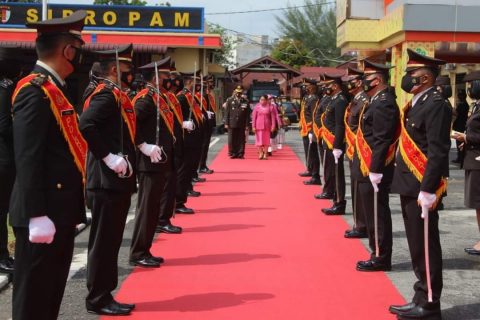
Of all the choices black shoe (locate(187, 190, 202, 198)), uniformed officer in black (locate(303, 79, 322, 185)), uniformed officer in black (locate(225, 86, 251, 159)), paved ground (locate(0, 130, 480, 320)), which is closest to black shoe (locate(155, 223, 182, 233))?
paved ground (locate(0, 130, 480, 320))

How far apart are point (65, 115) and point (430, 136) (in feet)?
8.40

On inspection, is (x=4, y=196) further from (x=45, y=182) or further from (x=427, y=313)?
(x=427, y=313)

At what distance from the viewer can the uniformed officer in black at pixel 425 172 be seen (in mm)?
4766

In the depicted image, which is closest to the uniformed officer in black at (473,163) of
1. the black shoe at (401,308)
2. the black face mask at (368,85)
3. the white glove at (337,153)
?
the black face mask at (368,85)

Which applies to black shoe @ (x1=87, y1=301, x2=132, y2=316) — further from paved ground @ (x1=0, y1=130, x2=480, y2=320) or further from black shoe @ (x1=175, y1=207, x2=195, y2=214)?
black shoe @ (x1=175, y1=207, x2=195, y2=214)

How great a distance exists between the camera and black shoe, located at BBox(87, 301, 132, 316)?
5.01 metres

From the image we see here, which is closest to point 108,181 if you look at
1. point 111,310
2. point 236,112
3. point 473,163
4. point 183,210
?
point 111,310

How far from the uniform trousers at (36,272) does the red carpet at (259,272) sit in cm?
138

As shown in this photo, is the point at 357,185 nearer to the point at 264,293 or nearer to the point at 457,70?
the point at 264,293

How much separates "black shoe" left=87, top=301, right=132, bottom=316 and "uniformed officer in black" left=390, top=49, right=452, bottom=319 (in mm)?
2030

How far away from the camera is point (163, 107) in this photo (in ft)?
22.3

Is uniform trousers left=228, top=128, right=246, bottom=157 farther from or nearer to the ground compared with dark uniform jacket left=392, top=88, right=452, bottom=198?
nearer to the ground

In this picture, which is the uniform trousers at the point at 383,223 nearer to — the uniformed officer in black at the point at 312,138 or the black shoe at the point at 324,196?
the black shoe at the point at 324,196

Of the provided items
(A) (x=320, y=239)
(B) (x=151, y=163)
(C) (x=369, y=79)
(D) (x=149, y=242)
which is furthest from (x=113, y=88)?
(A) (x=320, y=239)
